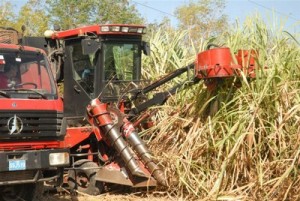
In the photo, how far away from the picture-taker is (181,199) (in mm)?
6863

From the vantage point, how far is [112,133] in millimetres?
7484

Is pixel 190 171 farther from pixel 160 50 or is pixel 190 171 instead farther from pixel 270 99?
pixel 160 50

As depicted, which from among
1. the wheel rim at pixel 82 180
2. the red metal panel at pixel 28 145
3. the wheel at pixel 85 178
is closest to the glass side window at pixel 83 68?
the wheel at pixel 85 178

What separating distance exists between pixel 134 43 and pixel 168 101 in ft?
4.05

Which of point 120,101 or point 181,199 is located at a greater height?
point 120,101

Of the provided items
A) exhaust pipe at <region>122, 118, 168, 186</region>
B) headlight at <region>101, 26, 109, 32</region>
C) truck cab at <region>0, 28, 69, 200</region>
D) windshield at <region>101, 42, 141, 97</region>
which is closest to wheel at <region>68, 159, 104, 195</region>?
exhaust pipe at <region>122, 118, 168, 186</region>

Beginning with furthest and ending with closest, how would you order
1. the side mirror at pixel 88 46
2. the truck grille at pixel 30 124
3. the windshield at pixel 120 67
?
the windshield at pixel 120 67, the side mirror at pixel 88 46, the truck grille at pixel 30 124

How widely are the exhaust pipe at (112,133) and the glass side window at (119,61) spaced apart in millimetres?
733

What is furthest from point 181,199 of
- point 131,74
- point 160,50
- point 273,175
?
point 160,50

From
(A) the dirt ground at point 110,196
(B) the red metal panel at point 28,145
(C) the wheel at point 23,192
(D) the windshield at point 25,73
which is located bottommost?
(A) the dirt ground at point 110,196

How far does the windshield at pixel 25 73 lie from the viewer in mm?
6340

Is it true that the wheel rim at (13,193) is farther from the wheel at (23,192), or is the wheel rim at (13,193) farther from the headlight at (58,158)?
the headlight at (58,158)

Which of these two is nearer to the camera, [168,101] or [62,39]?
[168,101]

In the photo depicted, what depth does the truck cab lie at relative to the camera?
593 centimetres
